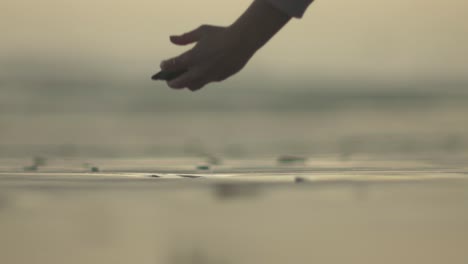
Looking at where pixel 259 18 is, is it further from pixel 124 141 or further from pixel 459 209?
pixel 124 141

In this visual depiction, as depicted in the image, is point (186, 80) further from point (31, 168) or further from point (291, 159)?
point (291, 159)

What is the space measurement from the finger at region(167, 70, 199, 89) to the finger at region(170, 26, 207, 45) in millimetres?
81

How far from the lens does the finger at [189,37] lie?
6.63 ft

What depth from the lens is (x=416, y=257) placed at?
217 cm

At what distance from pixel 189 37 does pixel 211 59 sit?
0.09 metres

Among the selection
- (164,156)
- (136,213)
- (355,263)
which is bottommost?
(355,263)

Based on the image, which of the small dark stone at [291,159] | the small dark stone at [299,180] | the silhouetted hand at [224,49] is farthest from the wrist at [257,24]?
the small dark stone at [291,159]

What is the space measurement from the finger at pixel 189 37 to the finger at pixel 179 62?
5cm

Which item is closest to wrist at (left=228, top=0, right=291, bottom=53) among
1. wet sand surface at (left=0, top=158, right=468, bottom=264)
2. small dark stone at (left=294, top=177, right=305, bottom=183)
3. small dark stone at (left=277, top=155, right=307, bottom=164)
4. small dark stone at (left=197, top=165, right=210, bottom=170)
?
wet sand surface at (left=0, top=158, right=468, bottom=264)

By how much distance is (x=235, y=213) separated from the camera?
2.42 metres

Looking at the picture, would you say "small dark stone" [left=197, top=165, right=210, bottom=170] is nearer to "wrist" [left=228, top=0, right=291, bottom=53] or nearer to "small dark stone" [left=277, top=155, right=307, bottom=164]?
"small dark stone" [left=277, top=155, right=307, bottom=164]

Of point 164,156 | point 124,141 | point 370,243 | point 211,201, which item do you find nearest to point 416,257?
point 370,243

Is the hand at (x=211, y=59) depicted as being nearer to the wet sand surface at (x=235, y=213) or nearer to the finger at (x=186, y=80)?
the finger at (x=186, y=80)

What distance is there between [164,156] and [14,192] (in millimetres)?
634
